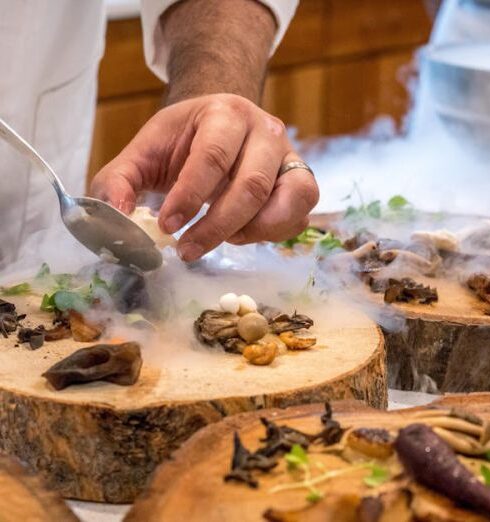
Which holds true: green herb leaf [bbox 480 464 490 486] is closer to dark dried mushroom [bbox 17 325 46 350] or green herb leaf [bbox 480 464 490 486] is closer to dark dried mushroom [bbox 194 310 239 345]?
dark dried mushroom [bbox 194 310 239 345]

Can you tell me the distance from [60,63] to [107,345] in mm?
962

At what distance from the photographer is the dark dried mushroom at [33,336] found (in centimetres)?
161

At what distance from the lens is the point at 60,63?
2283 millimetres

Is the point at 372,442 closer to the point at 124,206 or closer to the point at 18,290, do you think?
the point at 124,206

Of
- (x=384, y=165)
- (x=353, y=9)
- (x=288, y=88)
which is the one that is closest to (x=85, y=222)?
(x=384, y=165)

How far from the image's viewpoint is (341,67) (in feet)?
16.7

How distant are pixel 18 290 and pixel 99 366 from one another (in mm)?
449

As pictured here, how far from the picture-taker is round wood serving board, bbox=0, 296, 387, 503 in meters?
1.41

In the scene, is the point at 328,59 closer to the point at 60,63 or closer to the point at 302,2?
the point at 302,2

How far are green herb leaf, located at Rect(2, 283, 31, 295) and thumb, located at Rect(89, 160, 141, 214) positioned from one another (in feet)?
0.70

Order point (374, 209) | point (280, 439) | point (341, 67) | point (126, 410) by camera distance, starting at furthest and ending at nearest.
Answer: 1. point (341, 67)
2. point (374, 209)
3. point (126, 410)
4. point (280, 439)

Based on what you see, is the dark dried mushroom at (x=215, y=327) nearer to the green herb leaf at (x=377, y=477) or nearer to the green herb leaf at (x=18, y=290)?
the green herb leaf at (x=18, y=290)

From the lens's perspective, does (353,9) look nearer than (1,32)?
No

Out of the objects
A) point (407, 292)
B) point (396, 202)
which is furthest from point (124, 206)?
point (396, 202)
